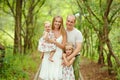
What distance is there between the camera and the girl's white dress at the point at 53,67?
6.71 metres

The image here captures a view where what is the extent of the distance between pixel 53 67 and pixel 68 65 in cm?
38

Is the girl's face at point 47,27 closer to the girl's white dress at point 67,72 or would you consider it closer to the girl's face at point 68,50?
the girl's face at point 68,50

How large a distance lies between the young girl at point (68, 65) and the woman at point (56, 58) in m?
0.10

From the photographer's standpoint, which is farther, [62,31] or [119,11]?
[119,11]

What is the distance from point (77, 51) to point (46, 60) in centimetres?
75

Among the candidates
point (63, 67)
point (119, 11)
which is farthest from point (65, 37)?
point (119, 11)

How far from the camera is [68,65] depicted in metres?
6.65

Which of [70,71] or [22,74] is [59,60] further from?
[22,74]

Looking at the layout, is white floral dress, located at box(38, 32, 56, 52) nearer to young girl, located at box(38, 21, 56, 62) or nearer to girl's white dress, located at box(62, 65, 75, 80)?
young girl, located at box(38, 21, 56, 62)

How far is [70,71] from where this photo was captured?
22.3 feet

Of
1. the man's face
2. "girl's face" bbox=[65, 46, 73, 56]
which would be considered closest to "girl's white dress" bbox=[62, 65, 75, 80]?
"girl's face" bbox=[65, 46, 73, 56]

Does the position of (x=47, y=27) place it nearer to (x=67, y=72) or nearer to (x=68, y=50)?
(x=68, y=50)

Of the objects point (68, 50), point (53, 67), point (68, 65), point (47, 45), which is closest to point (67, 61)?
point (68, 65)

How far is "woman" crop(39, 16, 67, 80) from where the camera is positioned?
6.56 metres
